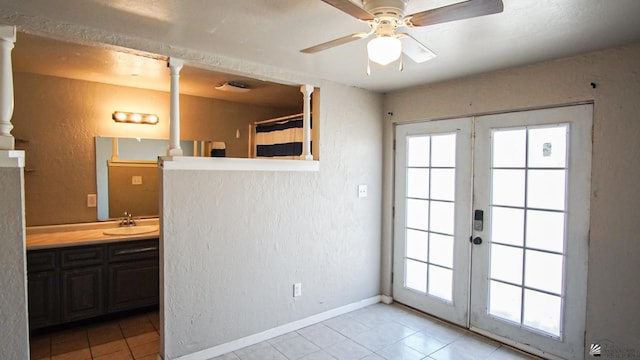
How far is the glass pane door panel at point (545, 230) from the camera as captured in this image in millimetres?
2785

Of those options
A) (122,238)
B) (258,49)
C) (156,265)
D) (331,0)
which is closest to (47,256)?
(122,238)

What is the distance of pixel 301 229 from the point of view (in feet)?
11.3

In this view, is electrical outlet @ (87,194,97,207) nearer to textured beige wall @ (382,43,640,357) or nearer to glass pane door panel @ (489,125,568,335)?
glass pane door panel @ (489,125,568,335)

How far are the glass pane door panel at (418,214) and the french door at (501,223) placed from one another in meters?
0.01

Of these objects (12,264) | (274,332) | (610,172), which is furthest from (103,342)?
(610,172)

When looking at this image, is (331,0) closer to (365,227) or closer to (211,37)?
(211,37)

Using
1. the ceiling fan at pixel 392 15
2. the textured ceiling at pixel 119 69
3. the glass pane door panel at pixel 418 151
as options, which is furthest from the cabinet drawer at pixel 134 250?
the ceiling fan at pixel 392 15

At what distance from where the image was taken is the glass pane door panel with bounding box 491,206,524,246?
3.01m

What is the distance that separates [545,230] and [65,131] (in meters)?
4.56

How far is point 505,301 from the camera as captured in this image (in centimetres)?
310

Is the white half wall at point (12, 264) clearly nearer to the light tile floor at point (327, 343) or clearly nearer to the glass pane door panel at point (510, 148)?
the light tile floor at point (327, 343)

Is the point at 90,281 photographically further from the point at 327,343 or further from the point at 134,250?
the point at 327,343

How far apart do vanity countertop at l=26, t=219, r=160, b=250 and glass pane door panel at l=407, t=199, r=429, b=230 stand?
2.68m

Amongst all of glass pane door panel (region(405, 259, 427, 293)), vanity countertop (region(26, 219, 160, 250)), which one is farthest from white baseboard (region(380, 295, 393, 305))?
vanity countertop (region(26, 219, 160, 250))
